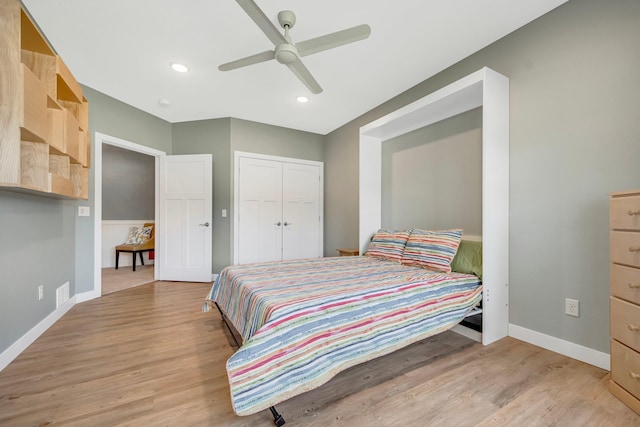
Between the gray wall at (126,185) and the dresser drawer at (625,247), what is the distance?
271 inches

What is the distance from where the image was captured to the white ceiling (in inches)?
78.8

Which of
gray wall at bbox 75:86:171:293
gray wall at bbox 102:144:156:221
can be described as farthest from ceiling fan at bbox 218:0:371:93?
gray wall at bbox 102:144:156:221

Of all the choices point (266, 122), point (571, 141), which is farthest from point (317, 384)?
point (266, 122)

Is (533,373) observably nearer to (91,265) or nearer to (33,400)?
(33,400)

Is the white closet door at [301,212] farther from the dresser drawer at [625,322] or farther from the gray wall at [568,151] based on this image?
the dresser drawer at [625,322]

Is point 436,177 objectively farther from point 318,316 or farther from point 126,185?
point 126,185

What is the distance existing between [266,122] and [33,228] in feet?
10.2

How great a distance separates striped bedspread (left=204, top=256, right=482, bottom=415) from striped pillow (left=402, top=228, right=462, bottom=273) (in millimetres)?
146

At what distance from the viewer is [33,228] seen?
2.30 meters

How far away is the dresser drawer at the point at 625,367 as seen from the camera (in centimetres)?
139

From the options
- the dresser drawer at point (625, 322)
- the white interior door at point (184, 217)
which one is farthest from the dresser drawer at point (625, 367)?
the white interior door at point (184, 217)

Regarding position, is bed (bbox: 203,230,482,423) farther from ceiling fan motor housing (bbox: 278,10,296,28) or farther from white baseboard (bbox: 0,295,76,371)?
ceiling fan motor housing (bbox: 278,10,296,28)

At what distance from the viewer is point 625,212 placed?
1.45 meters

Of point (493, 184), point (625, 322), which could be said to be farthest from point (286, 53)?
point (625, 322)
